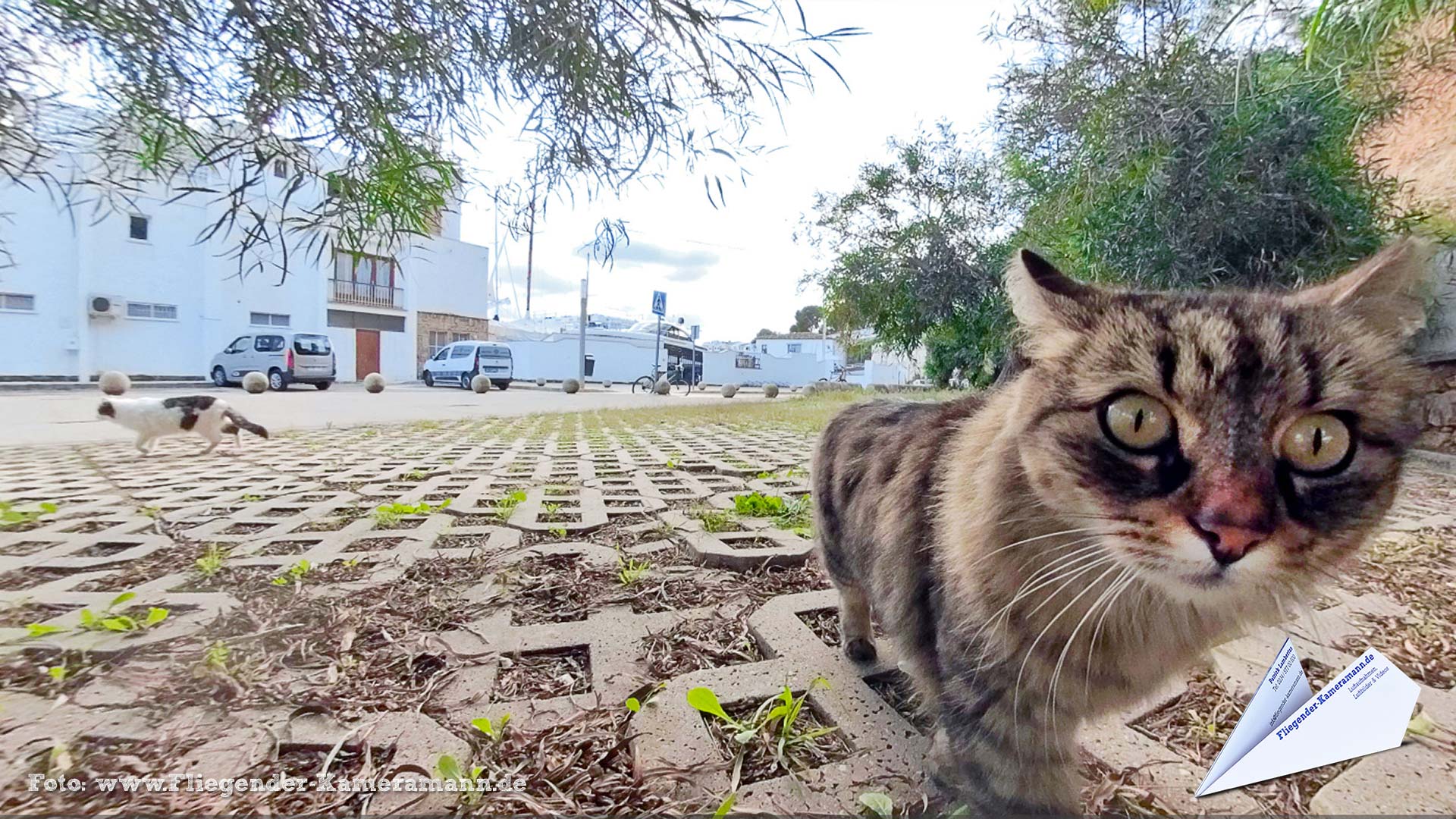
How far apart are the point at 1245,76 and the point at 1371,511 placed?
1283 millimetres

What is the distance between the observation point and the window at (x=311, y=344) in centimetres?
253

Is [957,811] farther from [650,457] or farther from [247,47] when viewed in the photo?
[650,457]

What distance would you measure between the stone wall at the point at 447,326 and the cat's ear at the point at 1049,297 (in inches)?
87.8

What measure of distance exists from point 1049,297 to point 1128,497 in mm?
316

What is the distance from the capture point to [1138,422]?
699 mm

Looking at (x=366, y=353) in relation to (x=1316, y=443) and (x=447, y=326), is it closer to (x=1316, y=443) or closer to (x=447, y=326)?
(x=447, y=326)

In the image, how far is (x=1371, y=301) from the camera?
0.74 metres

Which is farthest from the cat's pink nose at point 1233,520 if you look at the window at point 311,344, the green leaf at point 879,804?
the window at point 311,344

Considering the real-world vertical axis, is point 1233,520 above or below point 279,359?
below

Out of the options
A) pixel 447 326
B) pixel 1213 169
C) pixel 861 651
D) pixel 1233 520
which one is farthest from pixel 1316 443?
pixel 447 326

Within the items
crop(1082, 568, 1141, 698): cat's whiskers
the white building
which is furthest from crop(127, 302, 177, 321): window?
crop(1082, 568, 1141, 698): cat's whiskers

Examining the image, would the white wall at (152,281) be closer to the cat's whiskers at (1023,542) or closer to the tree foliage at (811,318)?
the cat's whiskers at (1023,542)

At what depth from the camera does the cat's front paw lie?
1.19 meters

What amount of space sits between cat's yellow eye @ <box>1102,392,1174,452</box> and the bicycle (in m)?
12.1
